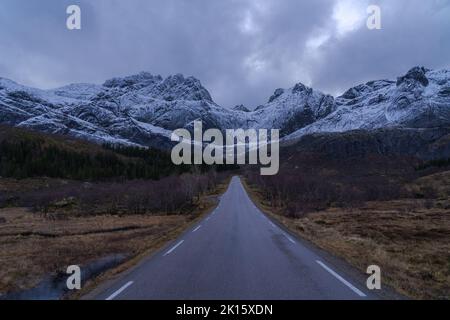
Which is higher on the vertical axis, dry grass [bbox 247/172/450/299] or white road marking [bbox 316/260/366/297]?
white road marking [bbox 316/260/366/297]

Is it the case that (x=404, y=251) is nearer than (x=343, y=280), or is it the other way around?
(x=343, y=280)

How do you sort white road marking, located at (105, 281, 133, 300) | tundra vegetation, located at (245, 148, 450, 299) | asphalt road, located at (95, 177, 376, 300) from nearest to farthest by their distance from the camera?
1. white road marking, located at (105, 281, 133, 300)
2. asphalt road, located at (95, 177, 376, 300)
3. tundra vegetation, located at (245, 148, 450, 299)

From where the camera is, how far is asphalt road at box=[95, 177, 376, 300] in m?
9.26

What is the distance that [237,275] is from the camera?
1134 centimetres

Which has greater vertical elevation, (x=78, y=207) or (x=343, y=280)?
(x=78, y=207)

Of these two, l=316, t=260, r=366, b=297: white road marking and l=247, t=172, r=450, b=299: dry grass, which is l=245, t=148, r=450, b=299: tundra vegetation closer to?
l=247, t=172, r=450, b=299: dry grass

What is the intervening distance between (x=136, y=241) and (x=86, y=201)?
41917 millimetres

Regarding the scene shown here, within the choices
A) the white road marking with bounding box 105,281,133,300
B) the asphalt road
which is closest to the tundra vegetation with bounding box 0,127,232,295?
the asphalt road

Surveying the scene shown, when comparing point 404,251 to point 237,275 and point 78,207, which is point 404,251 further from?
point 78,207

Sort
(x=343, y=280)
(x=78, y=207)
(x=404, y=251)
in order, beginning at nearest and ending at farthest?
(x=343, y=280)
(x=404, y=251)
(x=78, y=207)

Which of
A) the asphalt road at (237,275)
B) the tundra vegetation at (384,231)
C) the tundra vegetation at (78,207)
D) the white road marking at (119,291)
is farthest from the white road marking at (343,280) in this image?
the tundra vegetation at (78,207)

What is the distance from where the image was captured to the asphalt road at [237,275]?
30.4 ft

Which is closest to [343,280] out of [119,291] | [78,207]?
[119,291]

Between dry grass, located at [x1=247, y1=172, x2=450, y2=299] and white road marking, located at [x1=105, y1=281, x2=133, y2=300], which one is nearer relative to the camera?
white road marking, located at [x1=105, y1=281, x2=133, y2=300]
